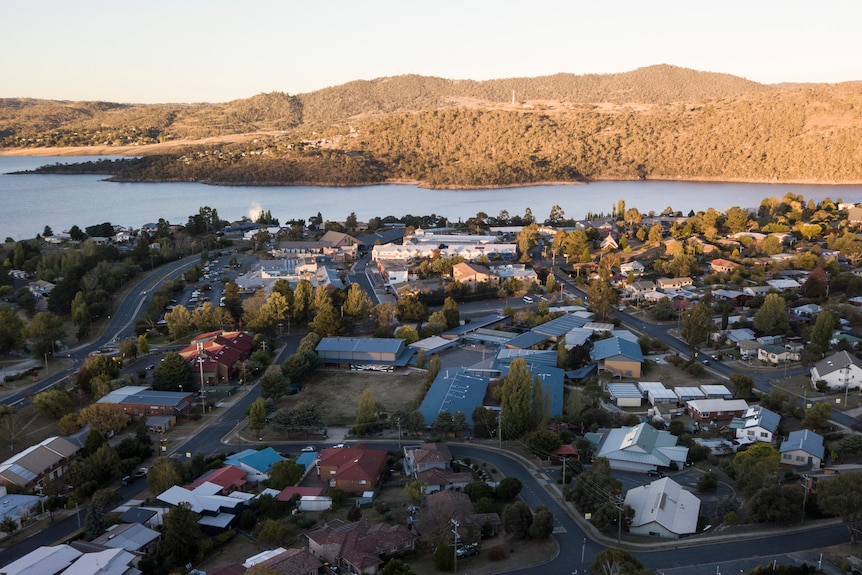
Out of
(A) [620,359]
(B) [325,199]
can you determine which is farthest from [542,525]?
(B) [325,199]

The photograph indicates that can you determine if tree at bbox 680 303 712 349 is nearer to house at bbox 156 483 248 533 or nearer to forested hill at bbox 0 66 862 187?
house at bbox 156 483 248 533

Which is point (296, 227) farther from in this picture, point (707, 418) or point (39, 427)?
point (707, 418)

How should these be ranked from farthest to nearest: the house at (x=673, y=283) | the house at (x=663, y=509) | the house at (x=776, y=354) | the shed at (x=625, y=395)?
the house at (x=673, y=283) < the house at (x=776, y=354) < the shed at (x=625, y=395) < the house at (x=663, y=509)

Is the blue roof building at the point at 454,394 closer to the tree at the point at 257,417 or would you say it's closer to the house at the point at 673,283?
the tree at the point at 257,417

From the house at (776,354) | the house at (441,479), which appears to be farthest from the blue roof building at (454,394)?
the house at (776,354)

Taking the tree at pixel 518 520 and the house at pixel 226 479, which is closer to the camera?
the tree at pixel 518 520

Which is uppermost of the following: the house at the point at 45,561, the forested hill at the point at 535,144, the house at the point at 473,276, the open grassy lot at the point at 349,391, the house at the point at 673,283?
the forested hill at the point at 535,144

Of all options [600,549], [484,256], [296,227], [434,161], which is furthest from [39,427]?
[434,161]
